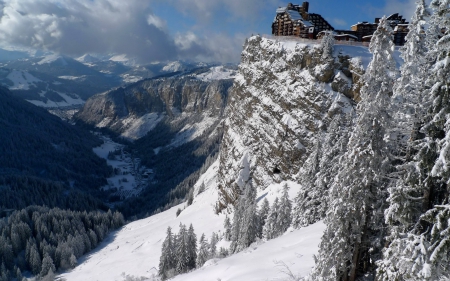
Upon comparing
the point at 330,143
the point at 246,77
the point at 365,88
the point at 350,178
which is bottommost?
the point at 350,178

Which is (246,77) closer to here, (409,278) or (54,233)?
(409,278)

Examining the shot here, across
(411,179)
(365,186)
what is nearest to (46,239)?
(365,186)

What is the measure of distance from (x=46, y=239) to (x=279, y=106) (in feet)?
309

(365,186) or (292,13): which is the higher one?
(292,13)

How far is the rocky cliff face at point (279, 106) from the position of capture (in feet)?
181

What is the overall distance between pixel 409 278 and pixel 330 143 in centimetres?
2790

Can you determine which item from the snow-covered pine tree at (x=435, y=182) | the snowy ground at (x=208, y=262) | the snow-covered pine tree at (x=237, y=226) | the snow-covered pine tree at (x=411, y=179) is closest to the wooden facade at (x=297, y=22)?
the snowy ground at (x=208, y=262)

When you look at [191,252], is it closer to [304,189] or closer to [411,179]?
[304,189]

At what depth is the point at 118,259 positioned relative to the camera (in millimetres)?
76062

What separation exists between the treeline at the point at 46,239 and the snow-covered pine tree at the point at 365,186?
84775 millimetres

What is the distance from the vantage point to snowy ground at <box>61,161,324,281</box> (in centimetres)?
2072

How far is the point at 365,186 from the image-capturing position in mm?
14383

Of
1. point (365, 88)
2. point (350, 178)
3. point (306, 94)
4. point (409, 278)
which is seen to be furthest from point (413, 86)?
point (306, 94)

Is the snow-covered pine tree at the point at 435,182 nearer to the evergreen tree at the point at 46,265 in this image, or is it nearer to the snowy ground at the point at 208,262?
the snowy ground at the point at 208,262
